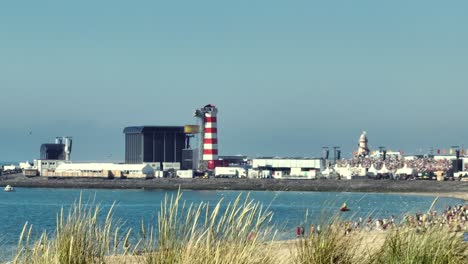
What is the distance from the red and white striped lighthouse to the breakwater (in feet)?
17.4

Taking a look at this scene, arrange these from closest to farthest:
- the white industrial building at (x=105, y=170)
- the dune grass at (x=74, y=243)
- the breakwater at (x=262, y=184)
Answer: the dune grass at (x=74, y=243) < the breakwater at (x=262, y=184) < the white industrial building at (x=105, y=170)

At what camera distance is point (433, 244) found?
12922mm

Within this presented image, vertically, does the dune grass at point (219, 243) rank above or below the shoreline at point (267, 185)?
below

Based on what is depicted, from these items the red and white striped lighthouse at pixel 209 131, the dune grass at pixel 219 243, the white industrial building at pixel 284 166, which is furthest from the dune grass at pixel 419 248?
the white industrial building at pixel 284 166

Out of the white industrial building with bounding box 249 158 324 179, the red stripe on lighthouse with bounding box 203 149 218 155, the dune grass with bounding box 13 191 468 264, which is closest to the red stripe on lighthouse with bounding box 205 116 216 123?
the red stripe on lighthouse with bounding box 203 149 218 155

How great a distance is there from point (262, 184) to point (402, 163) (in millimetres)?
44877

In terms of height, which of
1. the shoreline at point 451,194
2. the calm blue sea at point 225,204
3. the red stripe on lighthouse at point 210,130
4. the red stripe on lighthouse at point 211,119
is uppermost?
the red stripe on lighthouse at point 211,119

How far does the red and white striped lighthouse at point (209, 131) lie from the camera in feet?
509

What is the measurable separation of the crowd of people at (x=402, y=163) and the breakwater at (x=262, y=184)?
24923 mm

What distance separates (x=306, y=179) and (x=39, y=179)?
49.3 meters

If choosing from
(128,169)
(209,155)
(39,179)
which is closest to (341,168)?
(209,155)

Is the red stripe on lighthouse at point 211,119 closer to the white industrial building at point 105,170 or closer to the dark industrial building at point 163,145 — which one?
the white industrial building at point 105,170

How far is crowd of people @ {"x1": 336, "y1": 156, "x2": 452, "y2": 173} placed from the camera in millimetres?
175738

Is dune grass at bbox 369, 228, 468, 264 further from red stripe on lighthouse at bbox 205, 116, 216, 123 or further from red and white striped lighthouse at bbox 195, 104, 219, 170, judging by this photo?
red stripe on lighthouse at bbox 205, 116, 216, 123
